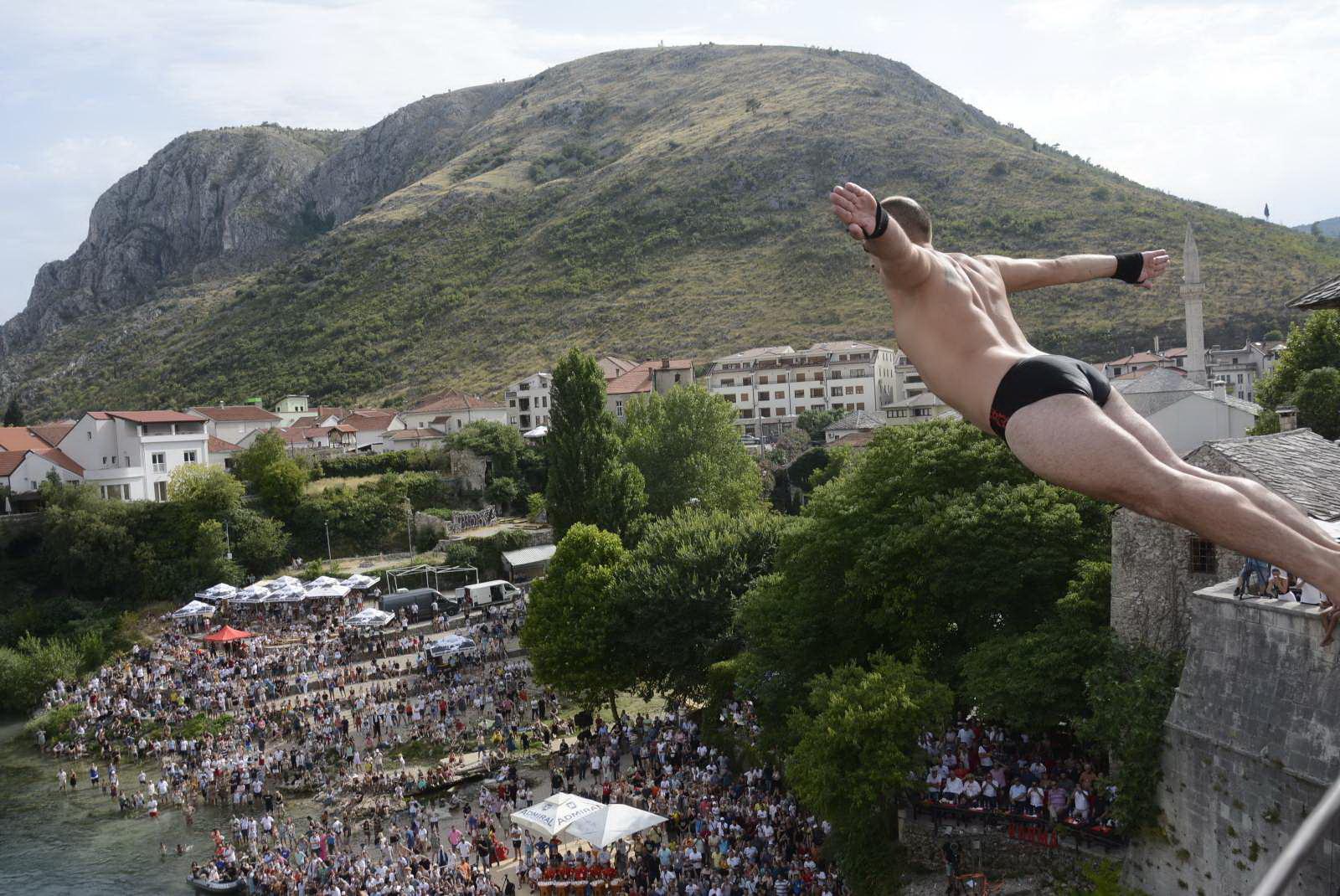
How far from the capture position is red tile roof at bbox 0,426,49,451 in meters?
62.3

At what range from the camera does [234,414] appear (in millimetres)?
79750

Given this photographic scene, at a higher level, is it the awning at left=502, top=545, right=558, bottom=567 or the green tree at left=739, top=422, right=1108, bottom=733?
the green tree at left=739, top=422, right=1108, bottom=733

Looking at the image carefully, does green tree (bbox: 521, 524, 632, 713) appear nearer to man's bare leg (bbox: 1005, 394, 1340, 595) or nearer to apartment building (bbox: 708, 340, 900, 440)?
man's bare leg (bbox: 1005, 394, 1340, 595)

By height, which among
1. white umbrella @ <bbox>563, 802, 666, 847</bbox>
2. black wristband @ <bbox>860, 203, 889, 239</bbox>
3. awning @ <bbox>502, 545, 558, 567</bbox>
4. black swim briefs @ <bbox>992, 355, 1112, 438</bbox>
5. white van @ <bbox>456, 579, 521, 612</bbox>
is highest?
black wristband @ <bbox>860, 203, 889, 239</bbox>

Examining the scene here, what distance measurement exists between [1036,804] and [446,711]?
2192cm

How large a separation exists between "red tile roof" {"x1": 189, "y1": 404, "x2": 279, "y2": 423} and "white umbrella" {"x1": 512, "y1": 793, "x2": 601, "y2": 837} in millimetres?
63076

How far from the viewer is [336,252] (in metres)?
141

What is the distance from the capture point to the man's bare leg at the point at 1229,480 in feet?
12.3

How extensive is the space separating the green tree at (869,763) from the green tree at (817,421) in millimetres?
53362

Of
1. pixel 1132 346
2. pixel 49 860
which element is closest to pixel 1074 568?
pixel 49 860

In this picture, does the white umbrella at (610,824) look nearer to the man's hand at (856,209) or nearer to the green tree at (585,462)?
the man's hand at (856,209)

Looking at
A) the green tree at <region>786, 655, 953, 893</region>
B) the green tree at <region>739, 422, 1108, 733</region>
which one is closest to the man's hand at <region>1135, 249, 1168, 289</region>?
the green tree at <region>786, 655, 953, 893</region>

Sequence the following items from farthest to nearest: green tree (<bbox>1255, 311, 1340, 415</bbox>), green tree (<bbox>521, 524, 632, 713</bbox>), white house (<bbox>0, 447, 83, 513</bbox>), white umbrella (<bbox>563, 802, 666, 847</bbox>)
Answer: white house (<bbox>0, 447, 83, 513</bbox>)
green tree (<bbox>1255, 311, 1340, 415</bbox>)
green tree (<bbox>521, 524, 632, 713</bbox>)
white umbrella (<bbox>563, 802, 666, 847</bbox>)

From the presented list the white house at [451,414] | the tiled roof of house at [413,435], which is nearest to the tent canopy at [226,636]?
the tiled roof of house at [413,435]
